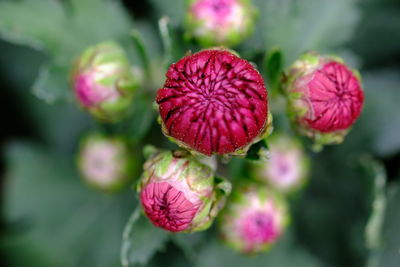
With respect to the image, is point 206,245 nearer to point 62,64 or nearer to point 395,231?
A: point 395,231

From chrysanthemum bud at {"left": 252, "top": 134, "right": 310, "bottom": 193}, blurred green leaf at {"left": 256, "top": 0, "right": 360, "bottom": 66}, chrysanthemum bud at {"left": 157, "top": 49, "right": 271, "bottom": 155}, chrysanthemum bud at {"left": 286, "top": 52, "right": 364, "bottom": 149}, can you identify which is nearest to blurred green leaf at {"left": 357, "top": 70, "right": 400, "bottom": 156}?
blurred green leaf at {"left": 256, "top": 0, "right": 360, "bottom": 66}

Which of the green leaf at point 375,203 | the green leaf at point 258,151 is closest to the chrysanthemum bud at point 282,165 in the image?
the green leaf at point 375,203

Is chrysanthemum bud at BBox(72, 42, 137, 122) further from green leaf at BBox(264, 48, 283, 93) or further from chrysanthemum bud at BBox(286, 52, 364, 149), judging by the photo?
chrysanthemum bud at BBox(286, 52, 364, 149)

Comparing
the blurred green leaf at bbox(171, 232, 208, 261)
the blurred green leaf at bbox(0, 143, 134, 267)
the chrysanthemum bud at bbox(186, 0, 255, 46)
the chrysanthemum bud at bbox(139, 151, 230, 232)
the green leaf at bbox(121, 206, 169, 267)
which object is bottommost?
the blurred green leaf at bbox(0, 143, 134, 267)

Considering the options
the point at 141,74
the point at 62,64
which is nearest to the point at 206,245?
the point at 141,74

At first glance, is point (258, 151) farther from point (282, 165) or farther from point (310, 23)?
point (310, 23)

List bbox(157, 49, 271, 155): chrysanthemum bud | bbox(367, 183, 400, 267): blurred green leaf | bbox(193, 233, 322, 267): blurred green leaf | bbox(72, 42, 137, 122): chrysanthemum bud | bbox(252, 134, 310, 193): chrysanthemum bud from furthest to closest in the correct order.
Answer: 1. bbox(193, 233, 322, 267): blurred green leaf
2. bbox(367, 183, 400, 267): blurred green leaf
3. bbox(252, 134, 310, 193): chrysanthemum bud
4. bbox(72, 42, 137, 122): chrysanthemum bud
5. bbox(157, 49, 271, 155): chrysanthemum bud

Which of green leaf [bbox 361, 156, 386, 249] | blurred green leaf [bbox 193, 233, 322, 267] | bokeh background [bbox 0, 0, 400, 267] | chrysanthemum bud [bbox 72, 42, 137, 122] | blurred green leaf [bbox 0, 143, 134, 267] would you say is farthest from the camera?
blurred green leaf [bbox 0, 143, 134, 267]

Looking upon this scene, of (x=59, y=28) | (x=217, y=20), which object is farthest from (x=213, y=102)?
(x=59, y=28)
